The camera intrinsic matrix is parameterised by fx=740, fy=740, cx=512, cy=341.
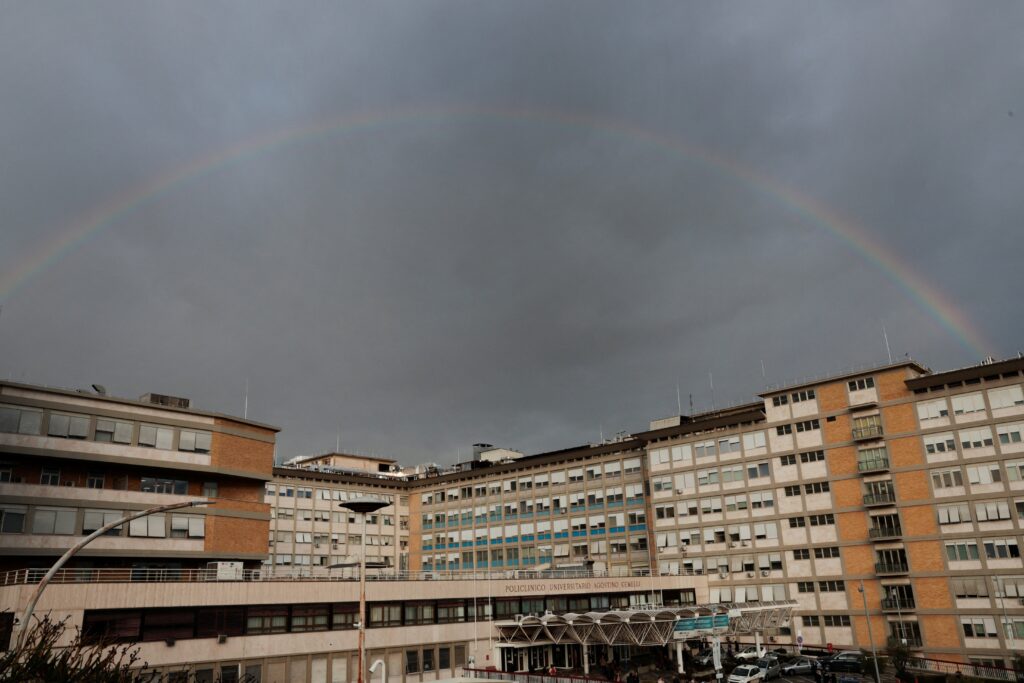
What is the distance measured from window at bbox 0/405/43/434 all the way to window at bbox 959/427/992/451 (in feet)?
256

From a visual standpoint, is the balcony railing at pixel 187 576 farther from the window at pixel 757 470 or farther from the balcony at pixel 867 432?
the balcony at pixel 867 432

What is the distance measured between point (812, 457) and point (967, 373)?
56.8ft

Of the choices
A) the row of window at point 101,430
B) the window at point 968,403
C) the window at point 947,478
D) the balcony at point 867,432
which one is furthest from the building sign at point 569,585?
the window at point 968,403

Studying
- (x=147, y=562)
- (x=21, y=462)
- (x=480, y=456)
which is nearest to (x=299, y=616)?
(x=147, y=562)

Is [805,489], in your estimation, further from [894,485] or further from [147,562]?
[147,562]

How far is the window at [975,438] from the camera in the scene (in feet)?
227

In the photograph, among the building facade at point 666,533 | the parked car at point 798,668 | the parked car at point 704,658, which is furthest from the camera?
the parked car at point 704,658

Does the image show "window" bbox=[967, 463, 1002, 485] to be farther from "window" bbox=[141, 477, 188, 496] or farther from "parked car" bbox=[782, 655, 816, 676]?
"window" bbox=[141, 477, 188, 496]

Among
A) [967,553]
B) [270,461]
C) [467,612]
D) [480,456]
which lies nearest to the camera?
[467,612]

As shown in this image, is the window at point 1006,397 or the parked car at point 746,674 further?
the window at point 1006,397

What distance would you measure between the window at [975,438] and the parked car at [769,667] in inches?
1118

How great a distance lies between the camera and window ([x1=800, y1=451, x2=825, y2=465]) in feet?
261

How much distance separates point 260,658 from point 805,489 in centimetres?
5900

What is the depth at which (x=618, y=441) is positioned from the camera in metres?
101
